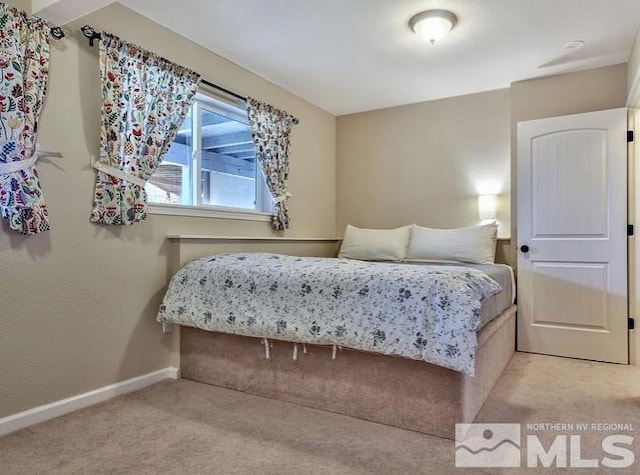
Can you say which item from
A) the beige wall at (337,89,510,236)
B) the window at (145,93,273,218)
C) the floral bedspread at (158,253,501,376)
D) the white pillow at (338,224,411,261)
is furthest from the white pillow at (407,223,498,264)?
the window at (145,93,273,218)

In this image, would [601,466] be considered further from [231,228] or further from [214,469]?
[231,228]

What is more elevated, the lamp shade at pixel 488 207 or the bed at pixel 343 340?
the lamp shade at pixel 488 207

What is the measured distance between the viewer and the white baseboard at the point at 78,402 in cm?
194

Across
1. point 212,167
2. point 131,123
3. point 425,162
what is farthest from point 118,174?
point 425,162

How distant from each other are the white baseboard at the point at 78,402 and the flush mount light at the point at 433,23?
2689mm

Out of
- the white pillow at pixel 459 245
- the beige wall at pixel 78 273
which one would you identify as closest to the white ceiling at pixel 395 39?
the beige wall at pixel 78 273

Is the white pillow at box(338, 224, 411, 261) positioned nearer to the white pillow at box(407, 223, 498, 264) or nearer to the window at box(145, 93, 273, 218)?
the white pillow at box(407, 223, 498, 264)

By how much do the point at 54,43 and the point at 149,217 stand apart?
103 centimetres

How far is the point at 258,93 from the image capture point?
3461 millimetres

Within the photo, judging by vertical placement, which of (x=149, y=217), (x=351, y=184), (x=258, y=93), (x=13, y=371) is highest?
(x=258, y=93)

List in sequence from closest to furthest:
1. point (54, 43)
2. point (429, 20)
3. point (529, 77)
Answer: point (54, 43), point (429, 20), point (529, 77)

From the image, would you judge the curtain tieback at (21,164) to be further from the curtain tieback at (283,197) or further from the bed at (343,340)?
the curtain tieback at (283,197)

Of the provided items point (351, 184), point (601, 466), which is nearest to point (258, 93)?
point (351, 184)

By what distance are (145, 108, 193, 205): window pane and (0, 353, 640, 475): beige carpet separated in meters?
1.24
